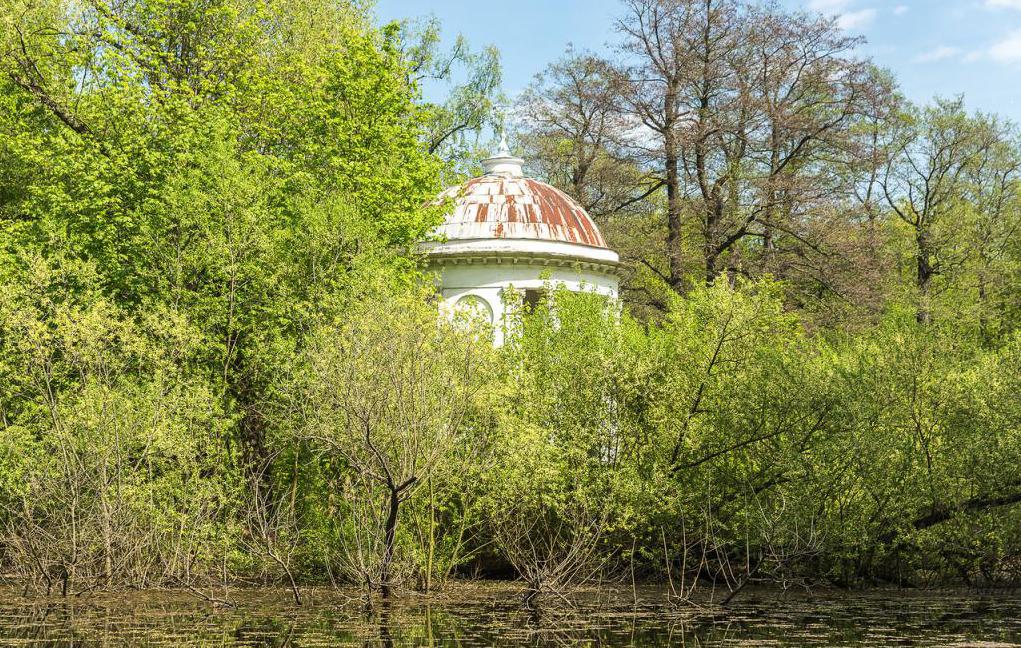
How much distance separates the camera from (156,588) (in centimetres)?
1812

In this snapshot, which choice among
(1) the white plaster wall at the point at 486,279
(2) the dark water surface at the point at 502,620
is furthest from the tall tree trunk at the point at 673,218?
(2) the dark water surface at the point at 502,620

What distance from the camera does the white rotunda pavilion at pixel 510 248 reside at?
30.2m

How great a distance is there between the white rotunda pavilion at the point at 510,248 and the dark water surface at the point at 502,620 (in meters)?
12.1

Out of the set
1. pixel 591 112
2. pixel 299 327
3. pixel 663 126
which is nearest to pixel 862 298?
pixel 663 126

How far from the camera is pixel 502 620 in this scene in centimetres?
1572

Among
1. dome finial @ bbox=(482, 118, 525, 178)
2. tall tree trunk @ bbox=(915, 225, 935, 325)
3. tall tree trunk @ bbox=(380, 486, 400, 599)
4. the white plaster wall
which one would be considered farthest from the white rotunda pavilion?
tall tree trunk @ bbox=(915, 225, 935, 325)

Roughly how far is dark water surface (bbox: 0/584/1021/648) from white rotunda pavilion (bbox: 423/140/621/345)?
476 inches

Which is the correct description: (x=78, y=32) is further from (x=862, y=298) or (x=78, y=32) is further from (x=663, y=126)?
(x=862, y=298)

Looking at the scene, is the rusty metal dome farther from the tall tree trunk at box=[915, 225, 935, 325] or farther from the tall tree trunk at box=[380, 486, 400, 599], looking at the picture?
the tall tree trunk at box=[915, 225, 935, 325]

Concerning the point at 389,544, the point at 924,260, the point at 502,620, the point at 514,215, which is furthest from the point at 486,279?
the point at 924,260

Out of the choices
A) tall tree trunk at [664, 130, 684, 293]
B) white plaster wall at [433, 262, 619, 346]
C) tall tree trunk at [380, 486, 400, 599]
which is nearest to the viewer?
tall tree trunk at [380, 486, 400, 599]

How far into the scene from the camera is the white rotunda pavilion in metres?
30.2

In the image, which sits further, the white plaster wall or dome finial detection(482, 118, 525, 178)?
dome finial detection(482, 118, 525, 178)

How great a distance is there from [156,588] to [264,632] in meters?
4.49
